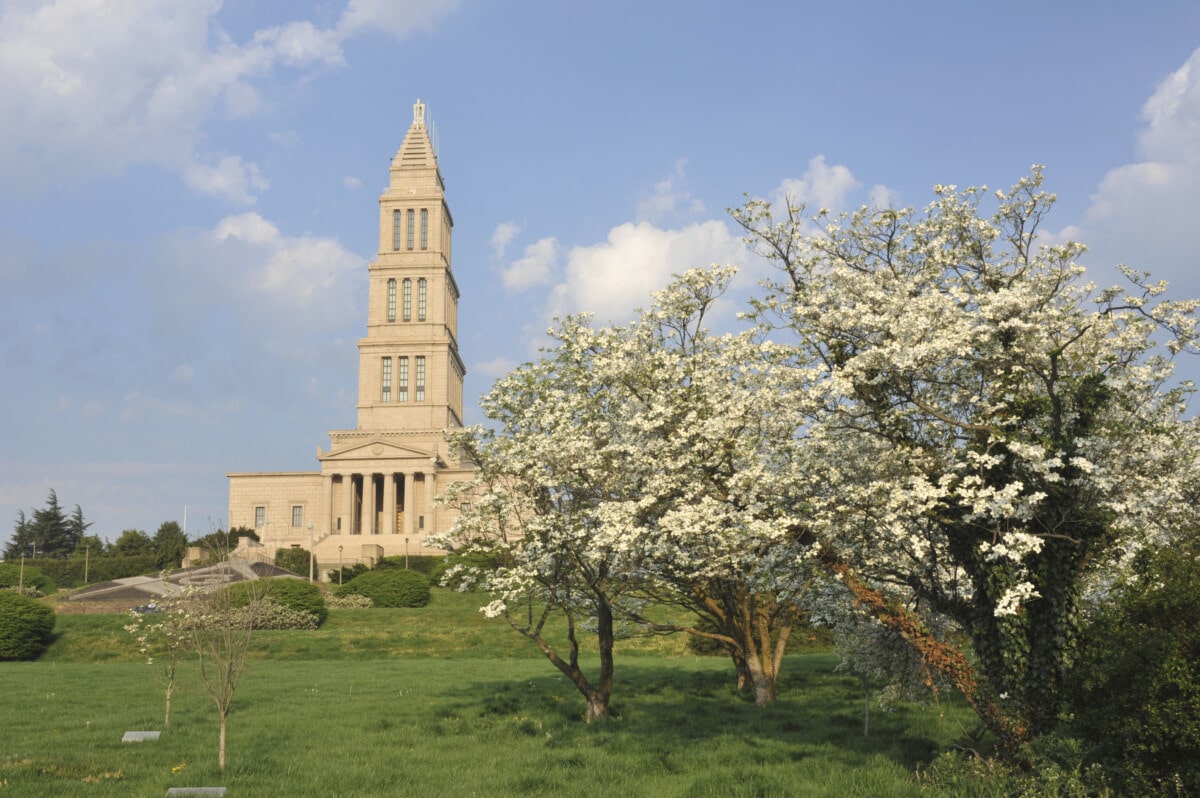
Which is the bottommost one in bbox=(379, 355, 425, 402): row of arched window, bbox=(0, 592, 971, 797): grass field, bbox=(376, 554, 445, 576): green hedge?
bbox=(0, 592, 971, 797): grass field

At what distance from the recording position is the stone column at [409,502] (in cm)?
11125

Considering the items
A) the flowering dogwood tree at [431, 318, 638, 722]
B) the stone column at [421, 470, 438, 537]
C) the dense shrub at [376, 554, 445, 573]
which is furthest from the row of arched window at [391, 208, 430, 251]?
the flowering dogwood tree at [431, 318, 638, 722]

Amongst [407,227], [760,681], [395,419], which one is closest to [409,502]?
[395,419]

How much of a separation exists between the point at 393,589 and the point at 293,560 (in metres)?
32.7

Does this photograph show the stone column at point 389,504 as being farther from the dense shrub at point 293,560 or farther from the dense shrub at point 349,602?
the dense shrub at point 349,602

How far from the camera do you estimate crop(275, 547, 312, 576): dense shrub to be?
90.6 meters

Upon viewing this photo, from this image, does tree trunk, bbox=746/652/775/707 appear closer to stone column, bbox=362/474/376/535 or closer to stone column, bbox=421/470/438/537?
stone column, bbox=421/470/438/537

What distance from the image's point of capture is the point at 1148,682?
40.6ft

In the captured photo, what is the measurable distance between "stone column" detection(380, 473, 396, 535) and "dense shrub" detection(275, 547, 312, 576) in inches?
692

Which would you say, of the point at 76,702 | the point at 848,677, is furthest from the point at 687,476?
the point at 76,702

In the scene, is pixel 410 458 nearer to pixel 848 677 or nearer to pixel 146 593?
pixel 146 593

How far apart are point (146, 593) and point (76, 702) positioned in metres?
42.6

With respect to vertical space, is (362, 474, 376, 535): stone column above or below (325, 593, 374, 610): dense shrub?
above

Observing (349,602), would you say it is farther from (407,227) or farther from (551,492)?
(407,227)
